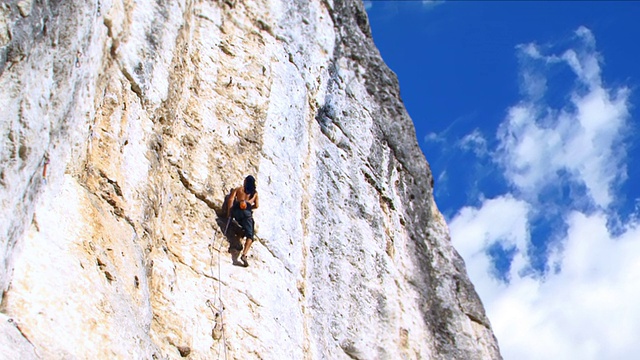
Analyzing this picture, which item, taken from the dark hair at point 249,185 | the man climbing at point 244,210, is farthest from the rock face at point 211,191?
the dark hair at point 249,185

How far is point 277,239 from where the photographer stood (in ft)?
35.9

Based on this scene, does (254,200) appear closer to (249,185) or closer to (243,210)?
(249,185)

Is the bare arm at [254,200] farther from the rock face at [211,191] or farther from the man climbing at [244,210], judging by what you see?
the rock face at [211,191]

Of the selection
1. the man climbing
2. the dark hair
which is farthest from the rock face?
the dark hair

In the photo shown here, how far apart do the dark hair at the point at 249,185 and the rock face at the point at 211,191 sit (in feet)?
1.05

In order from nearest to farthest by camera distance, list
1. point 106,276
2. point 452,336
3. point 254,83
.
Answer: point 106,276
point 254,83
point 452,336

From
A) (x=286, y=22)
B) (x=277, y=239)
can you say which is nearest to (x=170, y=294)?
(x=277, y=239)

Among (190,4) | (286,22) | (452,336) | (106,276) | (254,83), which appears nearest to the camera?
(106,276)

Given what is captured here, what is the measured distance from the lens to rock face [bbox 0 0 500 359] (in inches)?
236

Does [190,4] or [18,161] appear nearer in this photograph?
[18,161]

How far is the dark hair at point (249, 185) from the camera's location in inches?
405

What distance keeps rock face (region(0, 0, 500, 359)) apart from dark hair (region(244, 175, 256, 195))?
0.32m

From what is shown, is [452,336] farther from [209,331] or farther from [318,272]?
[209,331]

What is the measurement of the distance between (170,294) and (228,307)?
3.04 feet
